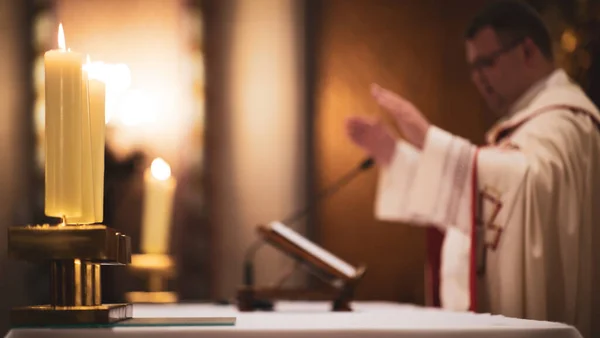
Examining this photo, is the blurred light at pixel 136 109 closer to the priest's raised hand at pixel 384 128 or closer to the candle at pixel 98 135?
the priest's raised hand at pixel 384 128

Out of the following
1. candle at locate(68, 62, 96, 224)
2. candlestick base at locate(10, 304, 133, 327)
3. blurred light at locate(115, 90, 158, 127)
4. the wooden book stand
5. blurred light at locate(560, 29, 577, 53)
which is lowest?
the wooden book stand

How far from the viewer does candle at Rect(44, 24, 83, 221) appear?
131 centimetres

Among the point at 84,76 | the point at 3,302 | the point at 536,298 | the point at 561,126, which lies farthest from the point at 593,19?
the point at 3,302

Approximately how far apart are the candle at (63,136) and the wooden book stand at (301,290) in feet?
3.05

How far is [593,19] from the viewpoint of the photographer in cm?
279

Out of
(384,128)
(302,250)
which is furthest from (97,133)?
(384,128)

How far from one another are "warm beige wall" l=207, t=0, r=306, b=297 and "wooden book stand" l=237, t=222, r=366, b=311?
6.87ft

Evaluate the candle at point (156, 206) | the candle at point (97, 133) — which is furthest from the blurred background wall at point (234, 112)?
the candle at point (97, 133)

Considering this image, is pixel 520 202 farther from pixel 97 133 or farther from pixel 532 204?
pixel 97 133

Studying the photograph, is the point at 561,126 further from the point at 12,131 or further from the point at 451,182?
the point at 12,131

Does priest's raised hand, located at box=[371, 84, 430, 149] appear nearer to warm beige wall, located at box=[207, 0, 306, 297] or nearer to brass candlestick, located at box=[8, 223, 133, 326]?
brass candlestick, located at box=[8, 223, 133, 326]

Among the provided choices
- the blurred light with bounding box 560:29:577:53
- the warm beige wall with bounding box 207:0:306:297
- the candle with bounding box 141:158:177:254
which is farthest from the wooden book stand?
the warm beige wall with bounding box 207:0:306:297

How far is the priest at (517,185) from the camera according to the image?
7.48 ft

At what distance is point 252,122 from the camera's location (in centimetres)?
456
